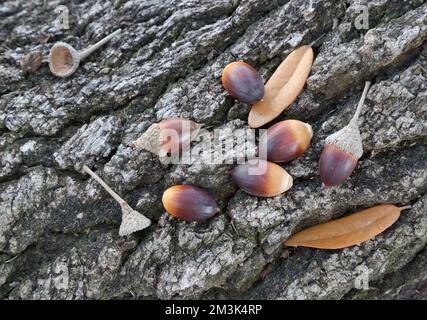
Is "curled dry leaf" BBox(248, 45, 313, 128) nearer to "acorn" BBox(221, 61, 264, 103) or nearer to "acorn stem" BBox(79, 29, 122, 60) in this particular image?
"acorn" BBox(221, 61, 264, 103)

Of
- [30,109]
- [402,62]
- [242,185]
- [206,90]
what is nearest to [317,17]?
[402,62]

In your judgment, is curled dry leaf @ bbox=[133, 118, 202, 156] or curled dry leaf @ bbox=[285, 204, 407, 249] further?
curled dry leaf @ bbox=[133, 118, 202, 156]

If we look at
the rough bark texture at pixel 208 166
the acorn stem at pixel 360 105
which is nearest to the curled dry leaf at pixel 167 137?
the rough bark texture at pixel 208 166

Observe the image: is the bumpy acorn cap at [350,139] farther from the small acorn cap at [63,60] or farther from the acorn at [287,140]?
the small acorn cap at [63,60]

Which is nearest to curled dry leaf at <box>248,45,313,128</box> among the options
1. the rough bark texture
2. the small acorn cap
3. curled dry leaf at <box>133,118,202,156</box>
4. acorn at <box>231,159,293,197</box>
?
the rough bark texture

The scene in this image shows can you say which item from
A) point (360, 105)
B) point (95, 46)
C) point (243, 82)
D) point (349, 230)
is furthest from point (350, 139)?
point (95, 46)

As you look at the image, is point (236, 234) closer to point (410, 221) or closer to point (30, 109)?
point (410, 221)
